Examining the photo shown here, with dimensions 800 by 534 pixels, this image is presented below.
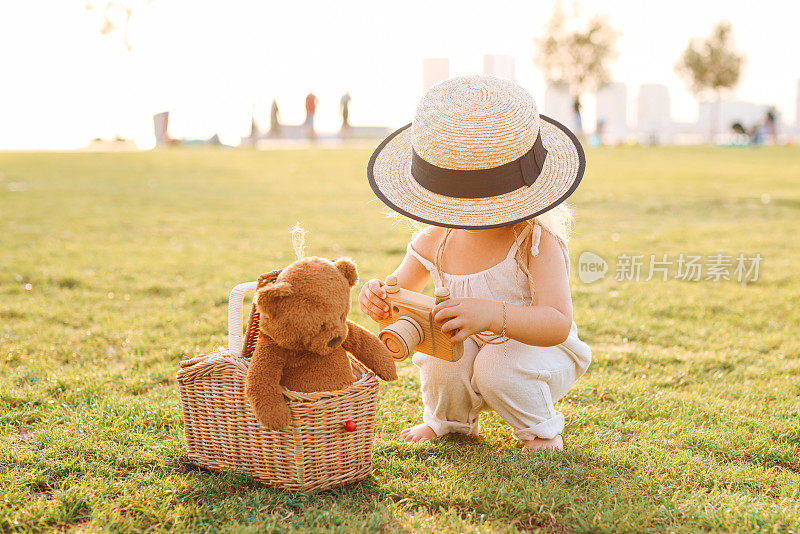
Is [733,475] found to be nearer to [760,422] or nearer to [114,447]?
[760,422]

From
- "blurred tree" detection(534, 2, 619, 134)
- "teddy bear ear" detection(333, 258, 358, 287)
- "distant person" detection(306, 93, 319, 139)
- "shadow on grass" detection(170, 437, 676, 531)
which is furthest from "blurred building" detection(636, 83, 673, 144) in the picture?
"teddy bear ear" detection(333, 258, 358, 287)

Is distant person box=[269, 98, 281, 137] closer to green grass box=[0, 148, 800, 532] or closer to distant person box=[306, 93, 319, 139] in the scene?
distant person box=[306, 93, 319, 139]

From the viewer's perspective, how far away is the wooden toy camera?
243 cm

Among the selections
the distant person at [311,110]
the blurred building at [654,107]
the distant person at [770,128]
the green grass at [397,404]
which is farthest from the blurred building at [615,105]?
the green grass at [397,404]

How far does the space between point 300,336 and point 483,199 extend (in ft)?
2.41

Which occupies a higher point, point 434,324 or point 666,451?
point 434,324

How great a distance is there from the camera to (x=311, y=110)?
28828 mm

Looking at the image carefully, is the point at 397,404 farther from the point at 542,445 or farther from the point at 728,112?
the point at 728,112

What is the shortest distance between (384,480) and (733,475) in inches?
46.5

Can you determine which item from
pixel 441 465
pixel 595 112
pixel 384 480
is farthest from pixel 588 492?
pixel 595 112

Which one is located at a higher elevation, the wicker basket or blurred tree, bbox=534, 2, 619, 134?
blurred tree, bbox=534, 2, 619, 134

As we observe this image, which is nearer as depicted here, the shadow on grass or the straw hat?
the shadow on grass

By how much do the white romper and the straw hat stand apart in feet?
0.79

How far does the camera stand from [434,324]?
2.44 metres
